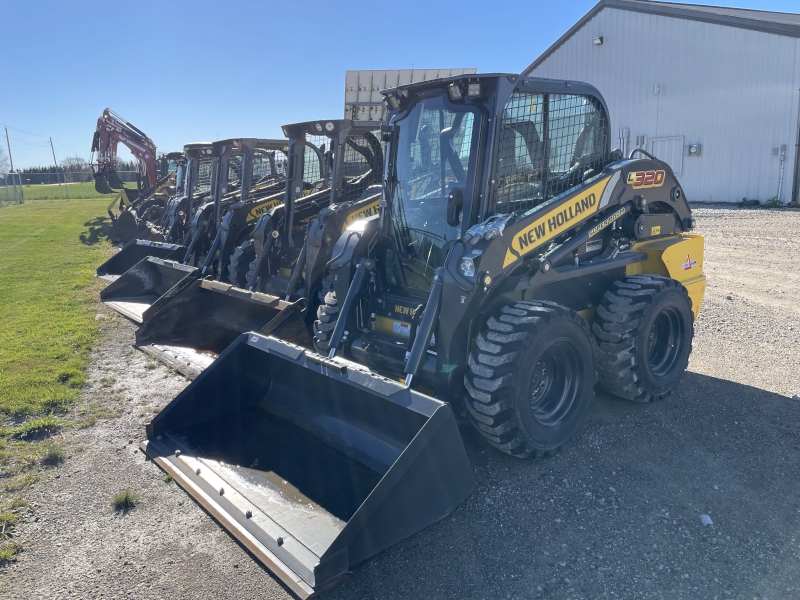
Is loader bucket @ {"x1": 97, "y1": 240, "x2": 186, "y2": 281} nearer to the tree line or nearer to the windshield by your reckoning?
the windshield

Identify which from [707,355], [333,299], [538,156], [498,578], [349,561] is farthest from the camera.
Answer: [707,355]

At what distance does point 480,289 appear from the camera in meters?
4.04

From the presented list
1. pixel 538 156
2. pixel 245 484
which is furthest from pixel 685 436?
pixel 245 484

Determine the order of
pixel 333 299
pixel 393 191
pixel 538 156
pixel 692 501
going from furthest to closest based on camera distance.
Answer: pixel 333 299, pixel 393 191, pixel 538 156, pixel 692 501

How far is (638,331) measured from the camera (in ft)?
16.0

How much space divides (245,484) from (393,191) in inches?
99.0

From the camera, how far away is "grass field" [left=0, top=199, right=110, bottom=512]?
15.5ft

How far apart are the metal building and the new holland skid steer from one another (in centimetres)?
1603

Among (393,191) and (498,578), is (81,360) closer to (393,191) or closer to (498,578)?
(393,191)

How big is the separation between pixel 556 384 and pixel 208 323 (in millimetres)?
4835

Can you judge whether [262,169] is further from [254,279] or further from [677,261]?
[677,261]

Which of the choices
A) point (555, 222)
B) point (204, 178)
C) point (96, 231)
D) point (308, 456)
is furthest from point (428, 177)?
point (96, 231)

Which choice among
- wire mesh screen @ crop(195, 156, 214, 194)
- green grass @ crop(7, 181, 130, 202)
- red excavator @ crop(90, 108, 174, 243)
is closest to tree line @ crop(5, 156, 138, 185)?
green grass @ crop(7, 181, 130, 202)

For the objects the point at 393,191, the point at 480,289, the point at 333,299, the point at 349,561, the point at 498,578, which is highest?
the point at 393,191
